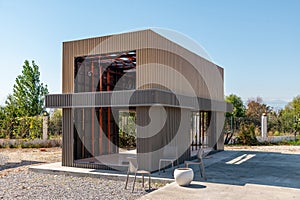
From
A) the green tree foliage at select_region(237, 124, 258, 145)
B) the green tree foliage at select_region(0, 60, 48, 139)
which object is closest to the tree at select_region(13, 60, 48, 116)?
the green tree foliage at select_region(0, 60, 48, 139)

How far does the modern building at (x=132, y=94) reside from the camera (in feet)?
31.4

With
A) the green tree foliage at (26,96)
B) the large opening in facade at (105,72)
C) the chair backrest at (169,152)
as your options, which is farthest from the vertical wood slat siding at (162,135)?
the green tree foliage at (26,96)

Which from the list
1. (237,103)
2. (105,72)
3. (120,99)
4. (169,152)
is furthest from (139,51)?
(237,103)

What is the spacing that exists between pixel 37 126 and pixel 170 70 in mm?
12928

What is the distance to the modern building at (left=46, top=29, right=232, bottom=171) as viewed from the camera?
9.58 m

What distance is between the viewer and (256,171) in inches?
396

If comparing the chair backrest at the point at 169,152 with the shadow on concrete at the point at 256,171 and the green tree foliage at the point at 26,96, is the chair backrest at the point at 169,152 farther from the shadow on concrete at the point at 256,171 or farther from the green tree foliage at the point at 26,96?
the green tree foliage at the point at 26,96

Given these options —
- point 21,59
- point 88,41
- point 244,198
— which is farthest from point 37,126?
point 244,198

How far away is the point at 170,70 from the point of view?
34.8ft

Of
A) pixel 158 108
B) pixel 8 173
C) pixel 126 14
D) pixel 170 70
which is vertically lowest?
pixel 8 173

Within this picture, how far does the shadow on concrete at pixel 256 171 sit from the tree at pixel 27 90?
787 inches

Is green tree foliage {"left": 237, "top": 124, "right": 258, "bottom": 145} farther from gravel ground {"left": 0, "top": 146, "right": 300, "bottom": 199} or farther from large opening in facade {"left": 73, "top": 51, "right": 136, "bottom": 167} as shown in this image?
gravel ground {"left": 0, "top": 146, "right": 300, "bottom": 199}

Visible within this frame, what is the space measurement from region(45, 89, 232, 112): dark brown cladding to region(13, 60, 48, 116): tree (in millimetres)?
18300

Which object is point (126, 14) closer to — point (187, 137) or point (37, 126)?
point (187, 137)
